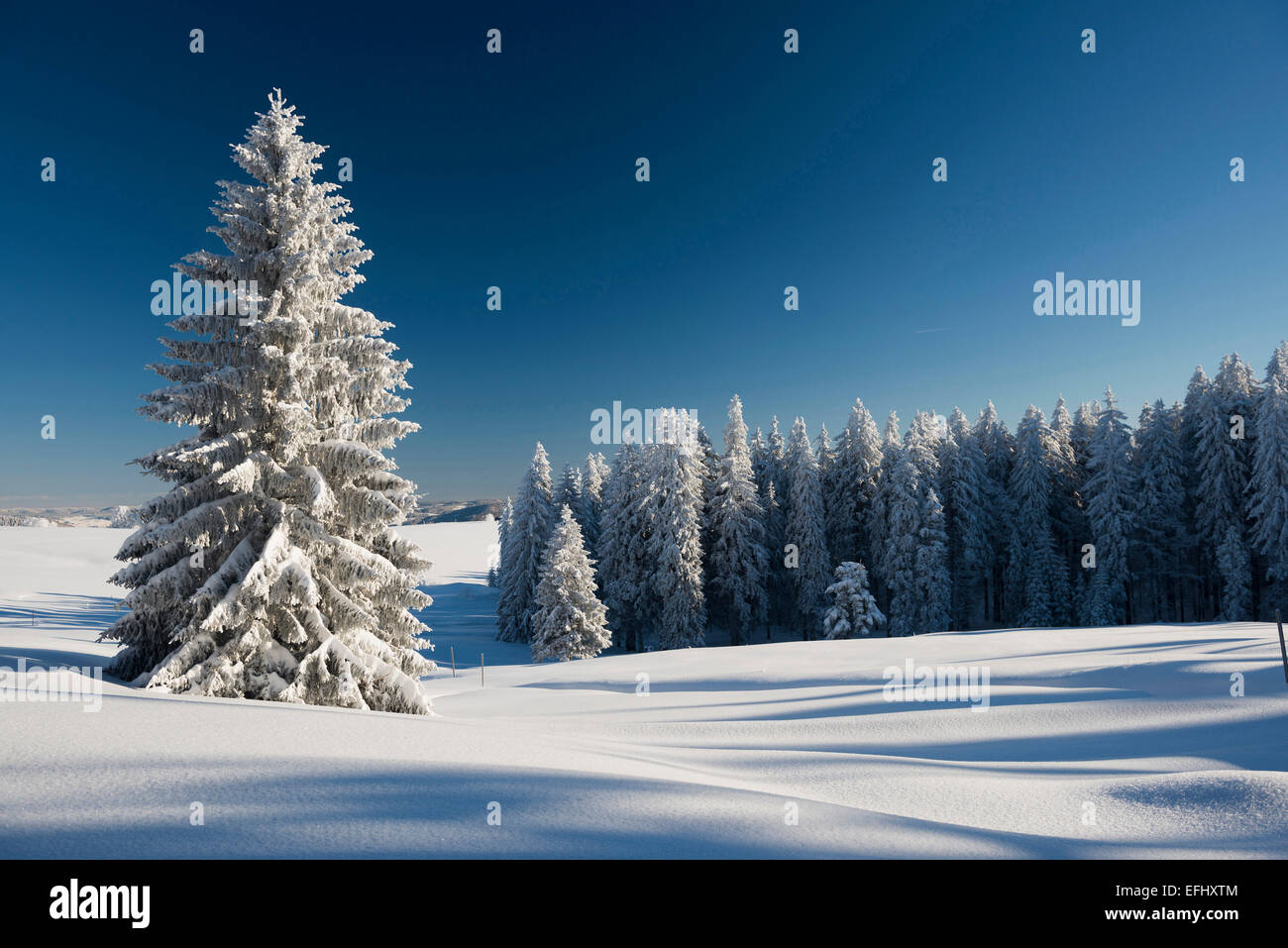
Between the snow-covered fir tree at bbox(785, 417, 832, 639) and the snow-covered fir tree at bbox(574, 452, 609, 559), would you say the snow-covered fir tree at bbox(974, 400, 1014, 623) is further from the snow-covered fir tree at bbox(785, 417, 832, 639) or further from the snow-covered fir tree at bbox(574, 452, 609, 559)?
the snow-covered fir tree at bbox(574, 452, 609, 559)

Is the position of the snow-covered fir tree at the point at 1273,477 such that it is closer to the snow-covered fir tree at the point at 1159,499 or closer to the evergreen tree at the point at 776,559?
the snow-covered fir tree at the point at 1159,499

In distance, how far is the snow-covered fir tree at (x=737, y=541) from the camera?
40875mm

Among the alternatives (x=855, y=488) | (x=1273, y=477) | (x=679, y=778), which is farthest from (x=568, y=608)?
(x=1273, y=477)

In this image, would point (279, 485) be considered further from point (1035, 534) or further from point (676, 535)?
point (1035, 534)

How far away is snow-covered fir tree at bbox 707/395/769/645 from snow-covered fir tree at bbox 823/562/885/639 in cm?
614

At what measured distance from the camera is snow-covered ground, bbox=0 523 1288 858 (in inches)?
140

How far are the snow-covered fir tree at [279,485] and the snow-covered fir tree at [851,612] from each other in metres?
29.2

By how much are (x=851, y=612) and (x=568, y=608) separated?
17.1 m

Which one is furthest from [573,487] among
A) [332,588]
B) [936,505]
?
[332,588]

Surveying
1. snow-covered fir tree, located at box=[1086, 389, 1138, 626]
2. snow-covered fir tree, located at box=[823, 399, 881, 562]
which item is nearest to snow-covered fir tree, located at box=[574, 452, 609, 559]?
snow-covered fir tree, located at box=[823, 399, 881, 562]

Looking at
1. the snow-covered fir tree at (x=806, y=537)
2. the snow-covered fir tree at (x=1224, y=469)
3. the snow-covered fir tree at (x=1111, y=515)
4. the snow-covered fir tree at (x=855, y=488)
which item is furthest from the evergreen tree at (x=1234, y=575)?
the snow-covered fir tree at (x=806, y=537)
